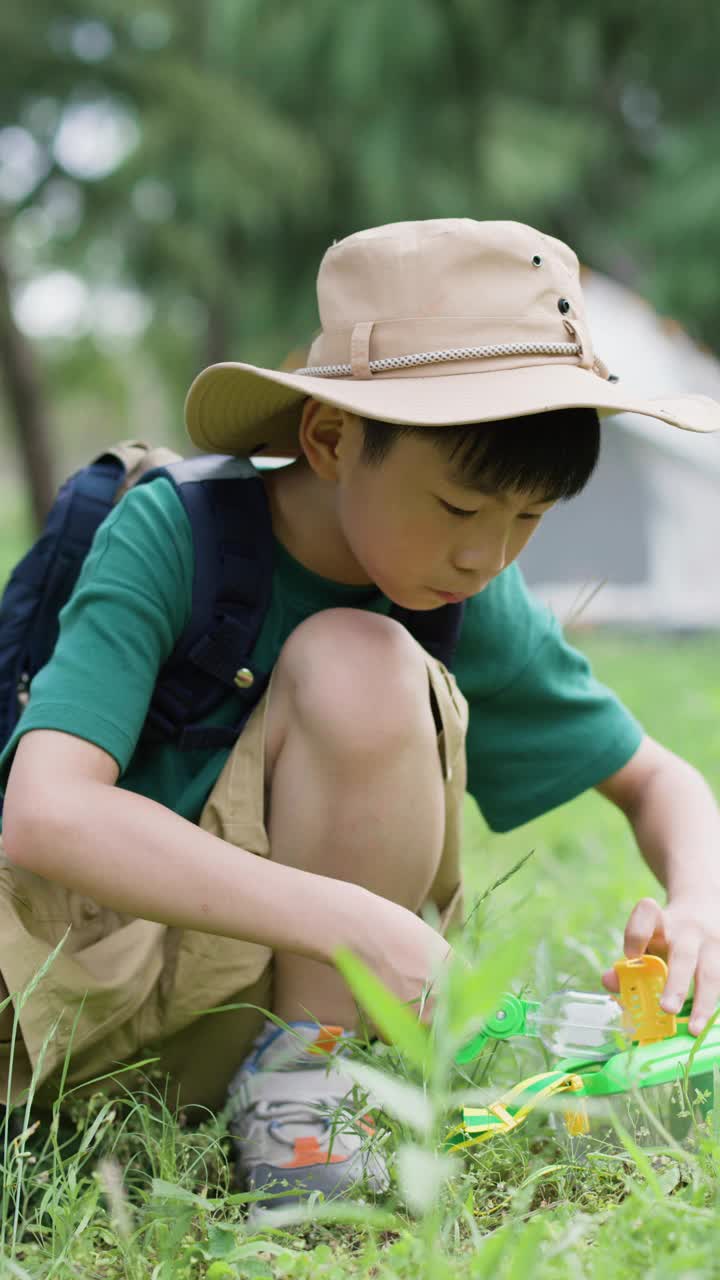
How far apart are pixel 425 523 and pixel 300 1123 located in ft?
1.97

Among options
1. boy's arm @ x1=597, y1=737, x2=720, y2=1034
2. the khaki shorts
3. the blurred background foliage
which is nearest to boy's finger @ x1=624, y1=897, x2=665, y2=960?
boy's arm @ x1=597, y1=737, x2=720, y2=1034

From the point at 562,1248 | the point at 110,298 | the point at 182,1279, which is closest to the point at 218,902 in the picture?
the point at 182,1279

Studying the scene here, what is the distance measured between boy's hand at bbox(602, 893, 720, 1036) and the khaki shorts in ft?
0.86

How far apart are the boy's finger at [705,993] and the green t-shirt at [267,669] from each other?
36 centimetres

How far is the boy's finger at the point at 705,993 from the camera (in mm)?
1296

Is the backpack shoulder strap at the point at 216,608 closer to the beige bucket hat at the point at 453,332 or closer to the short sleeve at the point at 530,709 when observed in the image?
the beige bucket hat at the point at 453,332

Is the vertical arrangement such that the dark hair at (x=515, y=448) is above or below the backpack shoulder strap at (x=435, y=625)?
above

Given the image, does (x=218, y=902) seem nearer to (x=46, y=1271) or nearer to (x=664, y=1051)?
(x=46, y=1271)

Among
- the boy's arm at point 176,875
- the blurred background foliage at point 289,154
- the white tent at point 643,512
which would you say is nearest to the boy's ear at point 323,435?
the boy's arm at point 176,875

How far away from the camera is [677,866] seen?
5.07 feet

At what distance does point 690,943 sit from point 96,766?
62 centimetres

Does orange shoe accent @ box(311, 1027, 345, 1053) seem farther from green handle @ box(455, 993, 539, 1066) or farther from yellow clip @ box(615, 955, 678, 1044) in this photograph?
yellow clip @ box(615, 955, 678, 1044)

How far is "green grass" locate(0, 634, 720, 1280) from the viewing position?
86cm

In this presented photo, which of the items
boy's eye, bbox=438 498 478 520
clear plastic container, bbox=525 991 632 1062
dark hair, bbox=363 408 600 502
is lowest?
clear plastic container, bbox=525 991 632 1062
